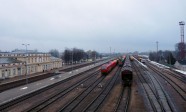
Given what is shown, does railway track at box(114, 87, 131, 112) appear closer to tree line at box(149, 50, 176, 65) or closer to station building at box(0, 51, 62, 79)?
A: station building at box(0, 51, 62, 79)

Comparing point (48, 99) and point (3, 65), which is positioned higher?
point (3, 65)

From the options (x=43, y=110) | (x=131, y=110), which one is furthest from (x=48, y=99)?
(x=131, y=110)

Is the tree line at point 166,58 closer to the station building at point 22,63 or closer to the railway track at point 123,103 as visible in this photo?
the station building at point 22,63

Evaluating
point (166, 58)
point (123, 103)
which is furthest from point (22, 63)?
point (166, 58)

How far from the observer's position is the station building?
153 feet

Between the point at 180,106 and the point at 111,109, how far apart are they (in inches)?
279

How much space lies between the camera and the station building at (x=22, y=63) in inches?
1830

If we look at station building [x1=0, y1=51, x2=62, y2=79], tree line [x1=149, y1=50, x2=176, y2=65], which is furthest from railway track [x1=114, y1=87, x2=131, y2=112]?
tree line [x1=149, y1=50, x2=176, y2=65]

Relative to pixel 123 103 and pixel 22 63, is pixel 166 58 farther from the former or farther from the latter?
pixel 123 103

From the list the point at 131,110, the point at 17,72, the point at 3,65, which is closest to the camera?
the point at 131,110

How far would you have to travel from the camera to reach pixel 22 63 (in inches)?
2082

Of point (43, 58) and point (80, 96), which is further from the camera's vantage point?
point (43, 58)

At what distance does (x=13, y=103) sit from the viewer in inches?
942

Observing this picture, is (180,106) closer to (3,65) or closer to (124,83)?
(124,83)
